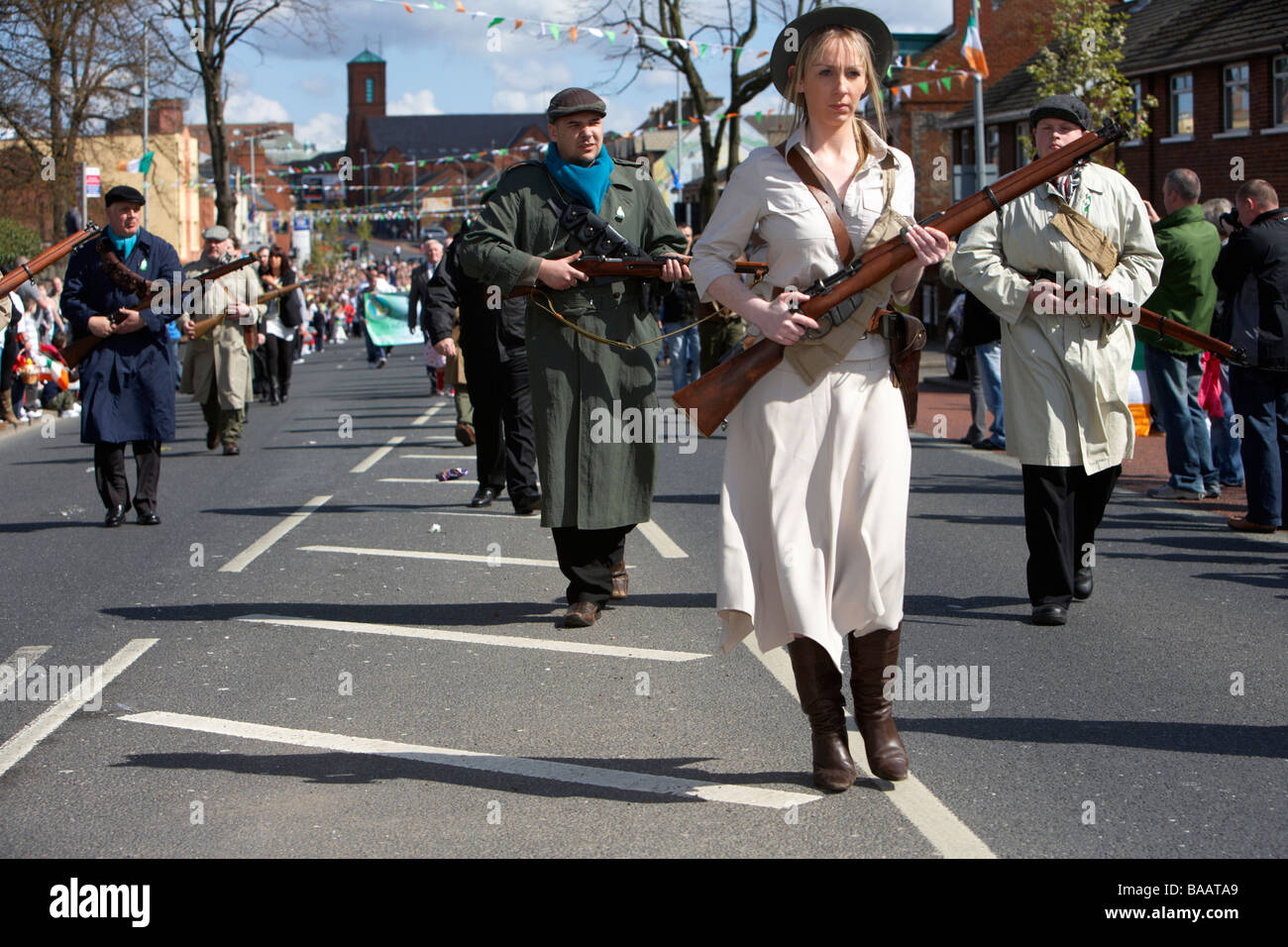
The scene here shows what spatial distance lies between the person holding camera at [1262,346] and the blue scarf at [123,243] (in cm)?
680

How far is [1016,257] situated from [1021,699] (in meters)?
2.25

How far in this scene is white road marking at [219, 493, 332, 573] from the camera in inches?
350

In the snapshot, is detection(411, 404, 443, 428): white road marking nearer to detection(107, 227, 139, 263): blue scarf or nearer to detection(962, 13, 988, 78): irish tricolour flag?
detection(107, 227, 139, 263): blue scarf

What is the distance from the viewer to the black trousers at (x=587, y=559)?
7.15m

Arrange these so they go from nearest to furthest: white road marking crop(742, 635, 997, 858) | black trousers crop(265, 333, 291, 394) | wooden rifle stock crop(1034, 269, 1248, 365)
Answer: white road marking crop(742, 635, 997, 858)
wooden rifle stock crop(1034, 269, 1248, 365)
black trousers crop(265, 333, 291, 394)

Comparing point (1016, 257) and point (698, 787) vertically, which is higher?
point (1016, 257)

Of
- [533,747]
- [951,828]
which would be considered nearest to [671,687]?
[533,747]

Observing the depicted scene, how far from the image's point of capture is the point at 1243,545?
360 inches

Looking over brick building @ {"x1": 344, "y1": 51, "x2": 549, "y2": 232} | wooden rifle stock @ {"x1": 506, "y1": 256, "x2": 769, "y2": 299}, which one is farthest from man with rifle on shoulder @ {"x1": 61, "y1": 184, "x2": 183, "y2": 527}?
brick building @ {"x1": 344, "y1": 51, "x2": 549, "y2": 232}

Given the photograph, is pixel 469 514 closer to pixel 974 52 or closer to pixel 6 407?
pixel 6 407

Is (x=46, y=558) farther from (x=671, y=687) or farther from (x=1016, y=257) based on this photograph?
(x=1016, y=257)

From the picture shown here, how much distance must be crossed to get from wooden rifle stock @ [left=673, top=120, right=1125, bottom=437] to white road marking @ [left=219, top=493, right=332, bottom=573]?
4.55 meters

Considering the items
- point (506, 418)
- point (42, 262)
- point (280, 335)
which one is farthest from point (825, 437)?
point (280, 335)
